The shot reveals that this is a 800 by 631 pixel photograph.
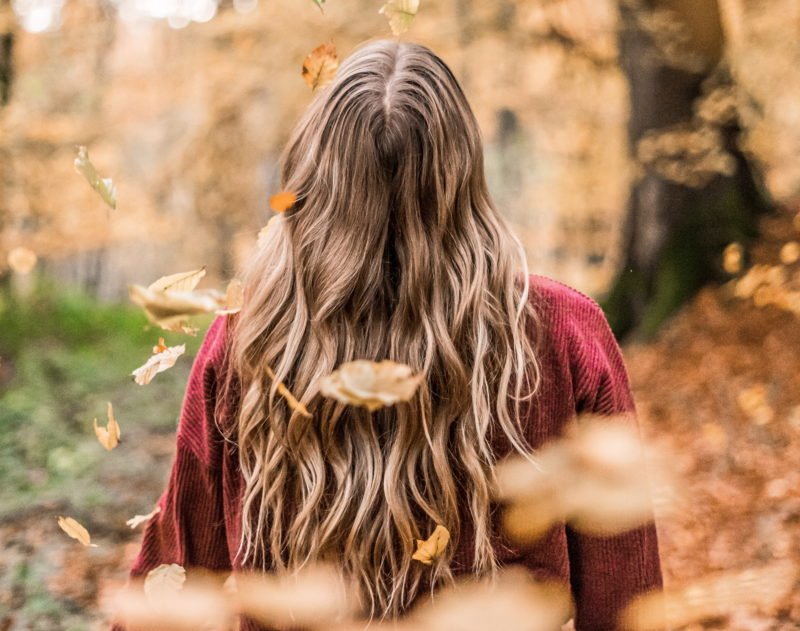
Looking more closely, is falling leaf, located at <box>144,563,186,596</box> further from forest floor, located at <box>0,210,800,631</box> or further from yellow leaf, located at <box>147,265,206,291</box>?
forest floor, located at <box>0,210,800,631</box>

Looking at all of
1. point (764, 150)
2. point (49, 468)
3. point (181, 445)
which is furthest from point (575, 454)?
point (764, 150)

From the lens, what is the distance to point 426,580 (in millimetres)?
1496

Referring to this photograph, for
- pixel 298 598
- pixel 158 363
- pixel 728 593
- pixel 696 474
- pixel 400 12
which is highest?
pixel 400 12

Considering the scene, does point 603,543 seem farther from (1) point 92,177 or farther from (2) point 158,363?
(1) point 92,177

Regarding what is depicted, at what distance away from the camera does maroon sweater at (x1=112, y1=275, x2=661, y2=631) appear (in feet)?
4.94

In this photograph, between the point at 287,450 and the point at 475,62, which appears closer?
the point at 287,450

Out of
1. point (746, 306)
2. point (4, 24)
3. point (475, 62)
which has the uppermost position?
point (4, 24)

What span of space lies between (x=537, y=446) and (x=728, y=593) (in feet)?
9.31

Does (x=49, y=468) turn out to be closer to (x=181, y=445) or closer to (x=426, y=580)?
(x=181, y=445)

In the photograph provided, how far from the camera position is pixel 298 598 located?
150 centimetres

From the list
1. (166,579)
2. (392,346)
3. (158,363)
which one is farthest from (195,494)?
(392,346)

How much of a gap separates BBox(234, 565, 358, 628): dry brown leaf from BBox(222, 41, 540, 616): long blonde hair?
0.12 feet

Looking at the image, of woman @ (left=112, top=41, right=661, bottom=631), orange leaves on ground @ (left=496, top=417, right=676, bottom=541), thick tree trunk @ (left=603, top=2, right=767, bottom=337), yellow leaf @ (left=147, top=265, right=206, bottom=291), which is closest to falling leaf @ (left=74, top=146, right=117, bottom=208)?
yellow leaf @ (left=147, top=265, right=206, bottom=291)

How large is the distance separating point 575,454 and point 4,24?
712 centimetres
